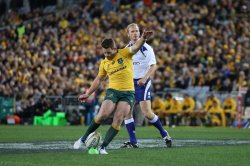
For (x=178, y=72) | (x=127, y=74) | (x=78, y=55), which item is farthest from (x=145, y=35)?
(x=78, y=55)

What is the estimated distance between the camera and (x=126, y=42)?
122ft

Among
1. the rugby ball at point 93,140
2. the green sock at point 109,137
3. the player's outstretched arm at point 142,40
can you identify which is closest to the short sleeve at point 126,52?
the player's outstretched arm at point 142,40

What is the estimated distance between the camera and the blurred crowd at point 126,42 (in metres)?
34.5

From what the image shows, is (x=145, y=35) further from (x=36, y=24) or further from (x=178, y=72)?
(x=36, y=24)

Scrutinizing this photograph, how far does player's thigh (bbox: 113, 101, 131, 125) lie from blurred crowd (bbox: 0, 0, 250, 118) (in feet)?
62.8

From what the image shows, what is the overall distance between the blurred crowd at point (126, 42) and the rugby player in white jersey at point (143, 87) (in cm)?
1653

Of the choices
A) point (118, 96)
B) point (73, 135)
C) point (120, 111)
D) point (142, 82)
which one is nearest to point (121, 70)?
point (118, 96)

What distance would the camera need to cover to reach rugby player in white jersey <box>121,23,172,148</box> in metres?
16.0

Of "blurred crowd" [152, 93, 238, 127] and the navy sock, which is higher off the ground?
the navy sock

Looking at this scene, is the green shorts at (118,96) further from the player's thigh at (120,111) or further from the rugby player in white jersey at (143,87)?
the rugby player in white jersey at (143,87)

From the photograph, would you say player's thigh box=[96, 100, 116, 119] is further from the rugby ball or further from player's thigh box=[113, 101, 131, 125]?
the rugby ball

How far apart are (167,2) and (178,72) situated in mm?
7267

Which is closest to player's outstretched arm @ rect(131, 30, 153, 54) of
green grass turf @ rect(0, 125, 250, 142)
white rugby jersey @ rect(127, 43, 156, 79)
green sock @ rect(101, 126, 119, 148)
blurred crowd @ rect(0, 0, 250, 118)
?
green sock @ rect(101, 126, 119, 148)

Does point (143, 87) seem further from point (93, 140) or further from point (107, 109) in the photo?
point (93, 140)
